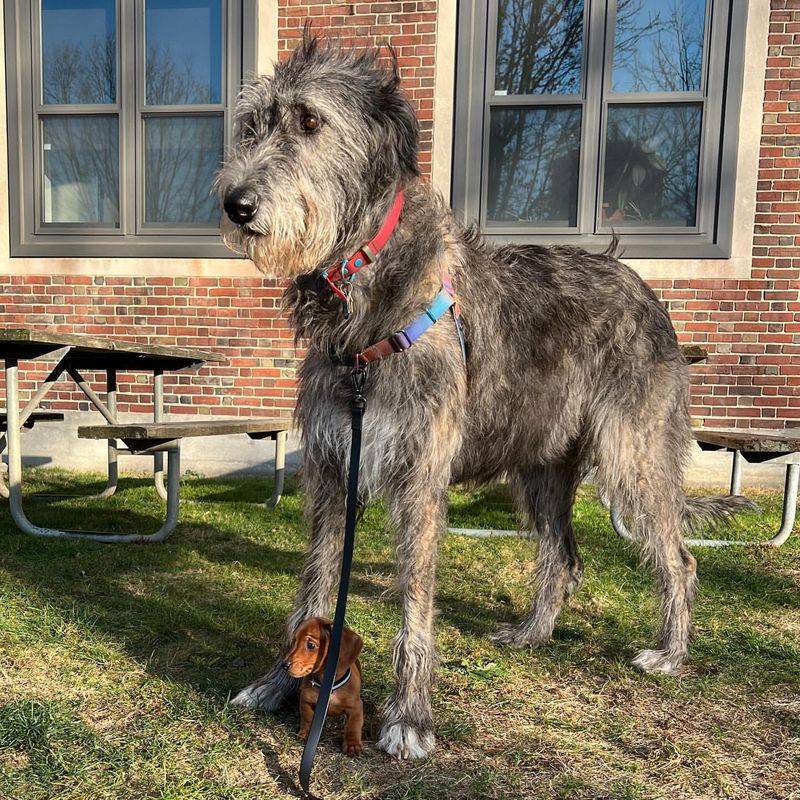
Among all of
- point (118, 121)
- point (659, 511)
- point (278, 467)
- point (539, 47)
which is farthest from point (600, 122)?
point (118, 121)

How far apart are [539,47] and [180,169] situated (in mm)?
3565

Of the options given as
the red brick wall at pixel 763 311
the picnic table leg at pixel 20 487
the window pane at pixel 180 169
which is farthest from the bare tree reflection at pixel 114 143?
the red brick wall at pixel 763 311

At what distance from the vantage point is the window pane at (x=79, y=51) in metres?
6.86

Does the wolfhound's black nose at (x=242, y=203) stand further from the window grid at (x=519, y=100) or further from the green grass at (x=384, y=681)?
the window grid at (x=519, y=100)

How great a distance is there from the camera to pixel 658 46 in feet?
20.5

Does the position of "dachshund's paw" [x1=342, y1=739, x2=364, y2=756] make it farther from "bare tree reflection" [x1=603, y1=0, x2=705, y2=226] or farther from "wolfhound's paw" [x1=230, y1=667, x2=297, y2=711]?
"bare tree reflection" [x1=603, y1=0, x2=705, y2=226]

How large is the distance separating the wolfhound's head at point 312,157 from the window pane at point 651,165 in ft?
15.0

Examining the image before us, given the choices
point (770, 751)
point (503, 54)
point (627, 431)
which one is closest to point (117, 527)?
point (627, 431)

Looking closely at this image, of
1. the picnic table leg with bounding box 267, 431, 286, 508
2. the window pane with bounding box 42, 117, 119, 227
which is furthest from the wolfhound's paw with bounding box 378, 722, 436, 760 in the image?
→ the window pane with bounding box 42, 117, 119, 227

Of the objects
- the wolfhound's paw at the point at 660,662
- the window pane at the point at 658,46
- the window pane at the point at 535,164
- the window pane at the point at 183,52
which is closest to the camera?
the wolfhound's paw at the point at 660,662

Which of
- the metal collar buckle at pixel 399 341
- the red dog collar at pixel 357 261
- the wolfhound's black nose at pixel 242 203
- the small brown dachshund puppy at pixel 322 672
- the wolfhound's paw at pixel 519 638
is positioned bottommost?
the wolfhound's paw at pixel 519 638

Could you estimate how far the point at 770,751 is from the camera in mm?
2322

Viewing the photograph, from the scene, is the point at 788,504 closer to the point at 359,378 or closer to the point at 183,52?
the point at 359,378

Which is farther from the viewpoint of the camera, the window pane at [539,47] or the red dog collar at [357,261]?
the window pane at [539,47]
